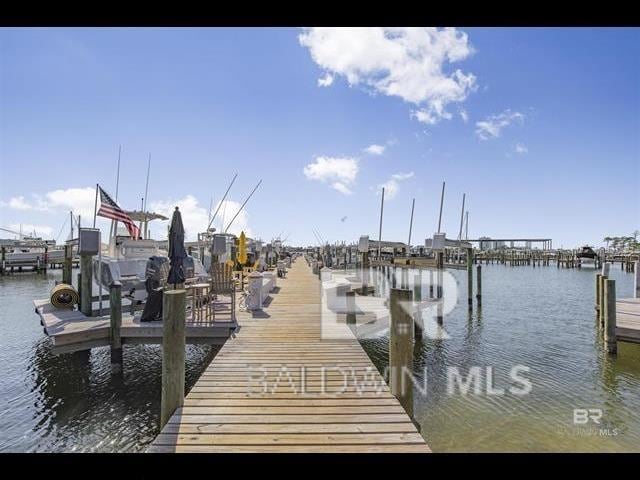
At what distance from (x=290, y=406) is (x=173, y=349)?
1716 mm

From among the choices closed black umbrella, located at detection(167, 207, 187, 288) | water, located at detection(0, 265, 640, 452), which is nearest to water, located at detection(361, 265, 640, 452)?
water, located at detection(0, 265, 640, 452)

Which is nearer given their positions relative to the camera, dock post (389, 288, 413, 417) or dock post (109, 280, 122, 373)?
dock post (389, 288, 413, 417)

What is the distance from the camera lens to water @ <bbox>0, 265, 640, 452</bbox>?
21.9 feet

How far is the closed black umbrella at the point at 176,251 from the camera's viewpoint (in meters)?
8.74

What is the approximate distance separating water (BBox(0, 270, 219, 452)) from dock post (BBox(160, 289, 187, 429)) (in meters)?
2.89

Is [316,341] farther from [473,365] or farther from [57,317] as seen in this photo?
[57,317]

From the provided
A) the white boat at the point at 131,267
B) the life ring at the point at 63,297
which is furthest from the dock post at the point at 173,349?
the life ring at the point at 63,297

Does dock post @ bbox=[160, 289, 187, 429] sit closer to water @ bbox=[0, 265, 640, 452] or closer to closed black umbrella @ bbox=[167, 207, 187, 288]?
water @ bbox=[0, 265, 640, 452]

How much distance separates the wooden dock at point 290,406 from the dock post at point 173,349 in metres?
0.22

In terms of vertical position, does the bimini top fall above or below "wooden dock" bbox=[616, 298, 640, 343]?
above

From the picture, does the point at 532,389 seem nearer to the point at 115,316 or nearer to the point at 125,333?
the point at 125,333

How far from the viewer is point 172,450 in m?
3.50

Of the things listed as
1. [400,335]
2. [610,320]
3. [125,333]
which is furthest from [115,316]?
[610,320]
